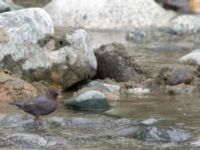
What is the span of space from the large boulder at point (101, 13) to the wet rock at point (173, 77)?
695 centimetres

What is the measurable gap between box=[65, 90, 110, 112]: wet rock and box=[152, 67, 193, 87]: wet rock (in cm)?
177

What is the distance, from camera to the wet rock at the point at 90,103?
30.3 ft

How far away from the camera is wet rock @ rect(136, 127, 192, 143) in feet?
25.0

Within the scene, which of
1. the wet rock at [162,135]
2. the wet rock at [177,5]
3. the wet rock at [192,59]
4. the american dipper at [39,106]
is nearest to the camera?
the wet rock at [162,135]

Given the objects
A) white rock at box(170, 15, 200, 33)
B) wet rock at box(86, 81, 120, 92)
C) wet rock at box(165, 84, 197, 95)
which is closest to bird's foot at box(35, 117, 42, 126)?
wet rock at box(86, 81, 120, 92)

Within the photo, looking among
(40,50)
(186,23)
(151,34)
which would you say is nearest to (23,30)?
(40,50)

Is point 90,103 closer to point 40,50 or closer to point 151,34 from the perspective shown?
point 40,50

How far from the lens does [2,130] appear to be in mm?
7832

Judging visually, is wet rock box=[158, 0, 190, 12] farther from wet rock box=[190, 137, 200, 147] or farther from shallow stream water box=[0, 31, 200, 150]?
wet rock box=[190, 137, 200, 147]

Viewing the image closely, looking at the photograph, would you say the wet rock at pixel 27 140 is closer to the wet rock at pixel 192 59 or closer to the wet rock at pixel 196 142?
the wet rock at pixel 196 142

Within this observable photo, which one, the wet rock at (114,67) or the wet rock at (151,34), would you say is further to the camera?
the wet rock at (151,34)

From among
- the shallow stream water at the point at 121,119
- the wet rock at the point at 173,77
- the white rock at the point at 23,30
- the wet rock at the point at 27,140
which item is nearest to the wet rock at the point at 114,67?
the wet rock at the point at 173,77

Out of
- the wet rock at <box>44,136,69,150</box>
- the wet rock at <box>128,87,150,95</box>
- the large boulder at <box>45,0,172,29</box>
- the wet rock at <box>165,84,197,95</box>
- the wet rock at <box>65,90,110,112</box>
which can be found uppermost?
the wet rock at <box>44,136,69,150</box>

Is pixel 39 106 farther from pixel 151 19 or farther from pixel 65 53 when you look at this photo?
pixel 151 19
